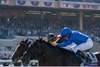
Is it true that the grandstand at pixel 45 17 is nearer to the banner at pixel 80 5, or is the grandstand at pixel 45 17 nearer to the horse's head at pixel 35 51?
the banner at pixel 80 5

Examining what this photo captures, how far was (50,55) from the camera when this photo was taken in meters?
6.77

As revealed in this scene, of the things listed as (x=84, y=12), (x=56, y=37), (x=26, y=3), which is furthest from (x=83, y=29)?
(x=56, y=37)

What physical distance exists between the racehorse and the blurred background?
63.9 feet

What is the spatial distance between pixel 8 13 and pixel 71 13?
22.0ft

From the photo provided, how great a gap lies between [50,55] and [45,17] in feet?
86.1

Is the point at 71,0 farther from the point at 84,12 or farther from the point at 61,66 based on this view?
the point at 61,66

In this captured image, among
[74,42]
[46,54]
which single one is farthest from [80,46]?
[46,54]

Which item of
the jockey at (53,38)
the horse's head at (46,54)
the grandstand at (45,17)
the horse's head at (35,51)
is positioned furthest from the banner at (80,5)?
the horse's head at (35,51)

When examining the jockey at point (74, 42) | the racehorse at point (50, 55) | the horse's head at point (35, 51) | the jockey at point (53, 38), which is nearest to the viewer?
the horse's head at point (35, 51)

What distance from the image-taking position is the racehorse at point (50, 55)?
6586mm

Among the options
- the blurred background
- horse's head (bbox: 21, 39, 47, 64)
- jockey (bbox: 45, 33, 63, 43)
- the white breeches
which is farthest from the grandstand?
horse's head (bbox: 21, 39, 47, 64)

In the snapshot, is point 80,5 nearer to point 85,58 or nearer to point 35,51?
point 85,58

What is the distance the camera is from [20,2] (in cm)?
2919

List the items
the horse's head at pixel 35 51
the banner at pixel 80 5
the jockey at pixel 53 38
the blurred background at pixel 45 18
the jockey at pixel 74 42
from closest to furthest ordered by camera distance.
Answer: the horse's head at pixel 35 51 → the jockey at pixel 74 42 → the jockey at pixel 53 38 → the blurred background at pixel 45 18 → the banner at pixel 80 5
